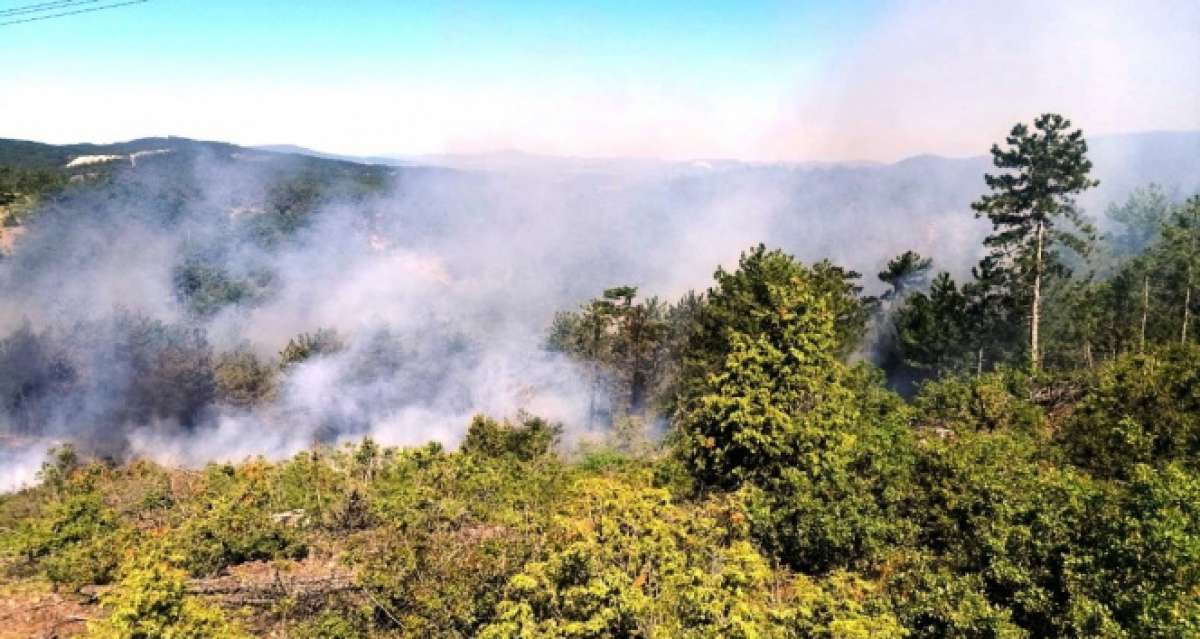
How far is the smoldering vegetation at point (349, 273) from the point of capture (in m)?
48.0

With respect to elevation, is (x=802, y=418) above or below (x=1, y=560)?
above

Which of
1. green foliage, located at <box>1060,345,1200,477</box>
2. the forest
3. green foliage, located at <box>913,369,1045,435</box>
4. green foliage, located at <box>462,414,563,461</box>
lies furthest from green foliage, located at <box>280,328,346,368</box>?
green foliage, located at <box>1060,345,1200,477</box>

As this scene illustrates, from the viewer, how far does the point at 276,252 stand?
273ft

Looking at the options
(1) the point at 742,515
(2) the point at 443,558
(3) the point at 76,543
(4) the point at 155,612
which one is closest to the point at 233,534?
(3) the point at 76,543

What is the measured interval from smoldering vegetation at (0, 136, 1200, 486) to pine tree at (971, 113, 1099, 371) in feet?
96.2

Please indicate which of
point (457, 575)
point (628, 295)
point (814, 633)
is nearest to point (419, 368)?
point (628, 295)

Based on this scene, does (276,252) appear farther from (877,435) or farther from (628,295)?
(877,435)

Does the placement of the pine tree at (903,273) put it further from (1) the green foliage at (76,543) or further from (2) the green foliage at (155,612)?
(2) the green foliage at (155,612)

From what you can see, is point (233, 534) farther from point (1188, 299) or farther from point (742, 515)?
point (1188, 299)

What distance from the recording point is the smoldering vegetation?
47969 mm

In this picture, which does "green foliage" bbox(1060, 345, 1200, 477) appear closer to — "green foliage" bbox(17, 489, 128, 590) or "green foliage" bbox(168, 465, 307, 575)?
"green foliage" bbox(168, 465, 307, 575)

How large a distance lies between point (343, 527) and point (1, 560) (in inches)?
371

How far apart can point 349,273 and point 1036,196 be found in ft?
220

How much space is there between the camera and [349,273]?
81812mm
